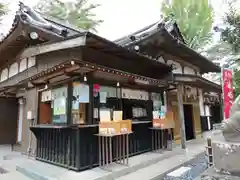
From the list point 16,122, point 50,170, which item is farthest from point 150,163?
point 16,122

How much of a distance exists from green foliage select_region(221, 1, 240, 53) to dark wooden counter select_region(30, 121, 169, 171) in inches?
144

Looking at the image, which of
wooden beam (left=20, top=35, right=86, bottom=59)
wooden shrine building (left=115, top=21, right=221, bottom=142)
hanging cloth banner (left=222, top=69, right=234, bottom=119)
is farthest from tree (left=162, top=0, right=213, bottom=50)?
wooden beam (left=20, top=35, right=86, bottom=59)

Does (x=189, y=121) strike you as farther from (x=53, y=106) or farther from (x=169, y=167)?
(x=53, y=106)

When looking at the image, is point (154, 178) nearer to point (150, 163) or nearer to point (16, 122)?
point (150, 163)

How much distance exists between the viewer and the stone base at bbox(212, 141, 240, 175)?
2.59 meters

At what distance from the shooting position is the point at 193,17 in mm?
15281

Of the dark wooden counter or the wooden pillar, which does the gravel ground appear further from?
the wooden pillar

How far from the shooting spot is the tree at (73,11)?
1986 cm

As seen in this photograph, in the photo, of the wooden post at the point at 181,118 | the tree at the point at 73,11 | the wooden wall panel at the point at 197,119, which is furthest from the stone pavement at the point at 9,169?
the tree at the point at 73,11

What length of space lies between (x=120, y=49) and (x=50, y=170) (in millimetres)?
3342

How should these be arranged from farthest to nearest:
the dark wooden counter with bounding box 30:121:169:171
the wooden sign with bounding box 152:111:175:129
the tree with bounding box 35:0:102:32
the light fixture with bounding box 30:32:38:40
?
the tree with bounding box 35:0:102:32 → the wooden sign with bounding box 152:111:175:129 → the light fixture with bounding box 30:32:38:40 → the dark wooden counter with bounding box 30:121:169:171

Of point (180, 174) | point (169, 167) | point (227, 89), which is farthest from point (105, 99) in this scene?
point (227, 89)

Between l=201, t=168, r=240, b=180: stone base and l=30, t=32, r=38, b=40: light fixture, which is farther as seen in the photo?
l=30, t=32, r=38, b=40: light fixture

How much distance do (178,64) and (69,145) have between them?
19.6 feet
